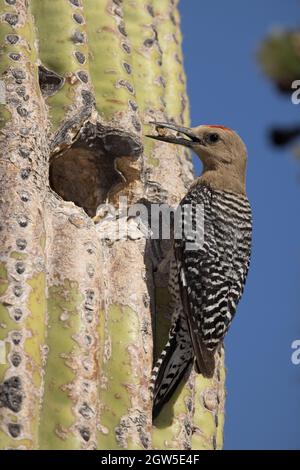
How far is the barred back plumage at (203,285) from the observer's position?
11.4 feet

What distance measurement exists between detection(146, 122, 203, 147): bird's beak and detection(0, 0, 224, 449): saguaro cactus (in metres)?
0.08

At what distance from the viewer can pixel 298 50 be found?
571 mm

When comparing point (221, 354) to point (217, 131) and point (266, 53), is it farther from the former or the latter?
point (266, 53)

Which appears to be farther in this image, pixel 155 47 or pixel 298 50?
pixel 155 47

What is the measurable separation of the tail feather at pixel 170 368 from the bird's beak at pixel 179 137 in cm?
124

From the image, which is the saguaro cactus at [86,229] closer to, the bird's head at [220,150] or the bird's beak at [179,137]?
the bird's beak at [179,137]

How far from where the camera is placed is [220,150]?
484 centimetres

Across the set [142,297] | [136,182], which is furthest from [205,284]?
[136,182]

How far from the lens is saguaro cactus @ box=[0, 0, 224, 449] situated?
8.66 ft

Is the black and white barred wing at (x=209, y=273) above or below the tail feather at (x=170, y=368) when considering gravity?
above

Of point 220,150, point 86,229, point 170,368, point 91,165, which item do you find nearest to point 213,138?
point 220,150

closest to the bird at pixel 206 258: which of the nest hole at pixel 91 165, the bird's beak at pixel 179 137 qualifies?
the bird's beak at pixel 179 137

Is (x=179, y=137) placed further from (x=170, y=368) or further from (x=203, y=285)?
(x=170, y=368)

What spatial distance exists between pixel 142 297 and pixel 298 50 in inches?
117
